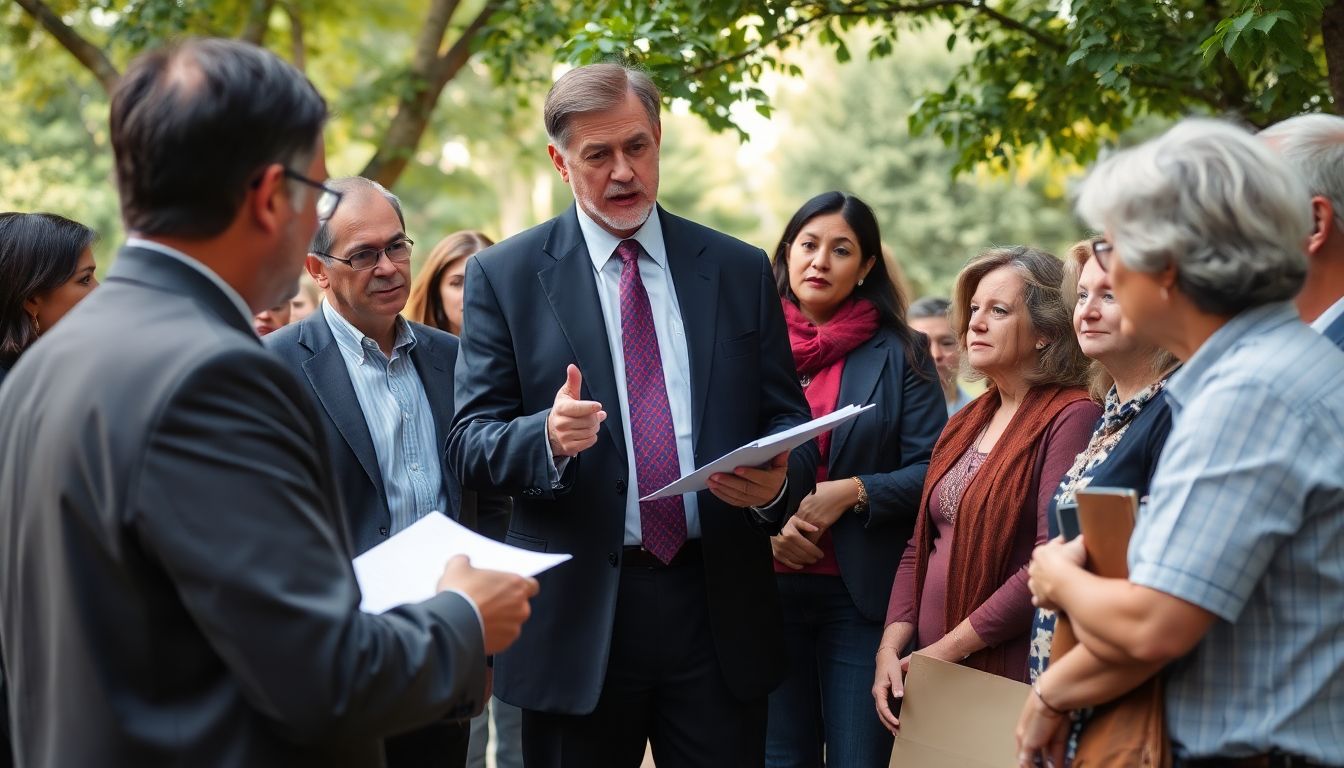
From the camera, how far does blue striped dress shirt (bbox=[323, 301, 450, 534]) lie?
385 centimetres

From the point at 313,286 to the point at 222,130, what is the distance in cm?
551

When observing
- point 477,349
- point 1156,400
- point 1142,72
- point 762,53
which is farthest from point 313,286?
point 1156,400

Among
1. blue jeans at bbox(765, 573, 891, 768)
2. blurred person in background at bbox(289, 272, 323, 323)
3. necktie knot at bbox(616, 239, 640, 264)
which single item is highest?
necktie knot at bbox(616, 239, 640, 264)

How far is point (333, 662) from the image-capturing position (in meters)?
1.89

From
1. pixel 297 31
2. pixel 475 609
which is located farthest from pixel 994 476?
pixel 297 31

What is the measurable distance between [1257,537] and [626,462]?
174 cm

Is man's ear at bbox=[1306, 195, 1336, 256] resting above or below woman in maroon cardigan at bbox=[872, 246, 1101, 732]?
above

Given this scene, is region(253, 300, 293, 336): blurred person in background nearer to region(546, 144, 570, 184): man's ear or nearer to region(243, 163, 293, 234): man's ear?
region(546, 144, 570, 184): man's ear

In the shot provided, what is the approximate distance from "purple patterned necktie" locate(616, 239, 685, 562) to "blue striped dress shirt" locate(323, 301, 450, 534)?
82 cm

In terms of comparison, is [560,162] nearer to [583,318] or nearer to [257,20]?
[583,318]

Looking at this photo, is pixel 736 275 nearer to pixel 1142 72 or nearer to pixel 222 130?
pixel 222 130

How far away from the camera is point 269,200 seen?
2041 millimetres

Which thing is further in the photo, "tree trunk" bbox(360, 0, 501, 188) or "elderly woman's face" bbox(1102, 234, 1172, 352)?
"tree trunk" bbox(360, 0, 501, 188)

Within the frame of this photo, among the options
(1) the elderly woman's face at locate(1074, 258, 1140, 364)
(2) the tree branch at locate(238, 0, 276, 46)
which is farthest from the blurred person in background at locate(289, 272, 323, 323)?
(1) the elderly woman's face at locate(1074, 258, 1140, 364)
